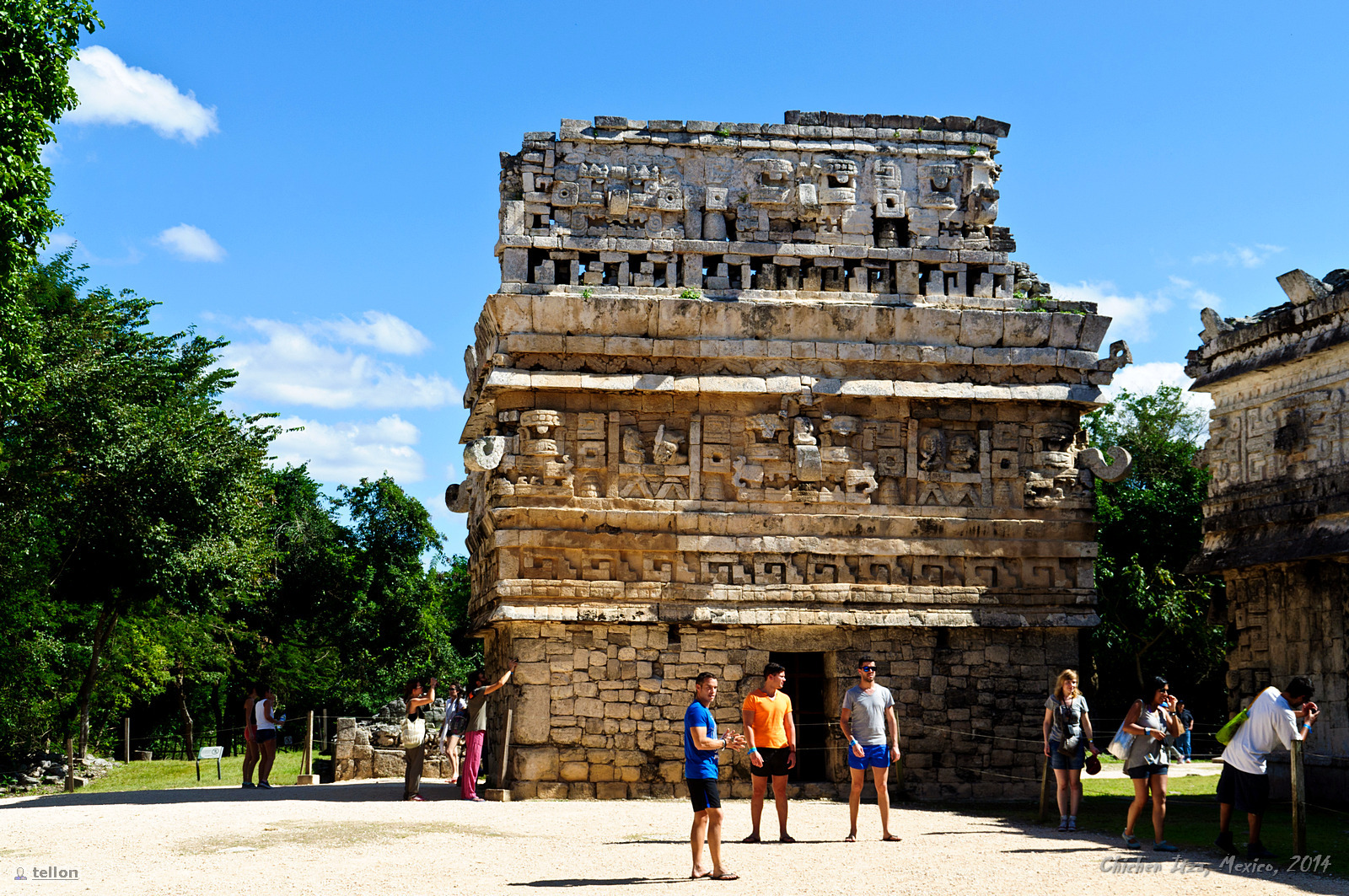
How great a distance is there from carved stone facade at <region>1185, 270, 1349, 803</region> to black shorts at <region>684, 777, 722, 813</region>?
7.60 metres

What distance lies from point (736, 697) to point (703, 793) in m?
5.55

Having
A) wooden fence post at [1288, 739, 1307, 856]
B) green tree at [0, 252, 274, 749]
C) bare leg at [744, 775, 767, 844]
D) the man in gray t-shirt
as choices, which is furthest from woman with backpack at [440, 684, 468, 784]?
green tree at [0, 252, 274, 749]

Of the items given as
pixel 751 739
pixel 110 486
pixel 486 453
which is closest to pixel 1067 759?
pixel 751 739

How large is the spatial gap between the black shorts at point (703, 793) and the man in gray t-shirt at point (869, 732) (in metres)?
2.35

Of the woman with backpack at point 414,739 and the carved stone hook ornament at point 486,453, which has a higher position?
the carved stone hook ornament at point 486,453

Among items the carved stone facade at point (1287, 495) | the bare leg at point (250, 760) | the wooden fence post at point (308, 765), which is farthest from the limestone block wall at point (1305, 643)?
the wooden fence post at point (308, 765)

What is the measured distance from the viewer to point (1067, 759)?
1120 cm

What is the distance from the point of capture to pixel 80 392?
23109 millimetres

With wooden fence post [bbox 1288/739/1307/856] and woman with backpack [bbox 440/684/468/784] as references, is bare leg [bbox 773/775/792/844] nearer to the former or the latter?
wooden fence post [bbox 1288/739/1307/856]

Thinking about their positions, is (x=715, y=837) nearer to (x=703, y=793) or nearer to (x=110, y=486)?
(x=703, y=793)

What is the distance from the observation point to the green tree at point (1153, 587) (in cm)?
2752

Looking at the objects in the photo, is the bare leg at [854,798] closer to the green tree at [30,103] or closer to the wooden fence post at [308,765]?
the wooden fence post at [308,765]

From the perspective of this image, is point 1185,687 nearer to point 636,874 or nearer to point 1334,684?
point 1334,684

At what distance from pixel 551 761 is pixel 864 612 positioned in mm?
3895
